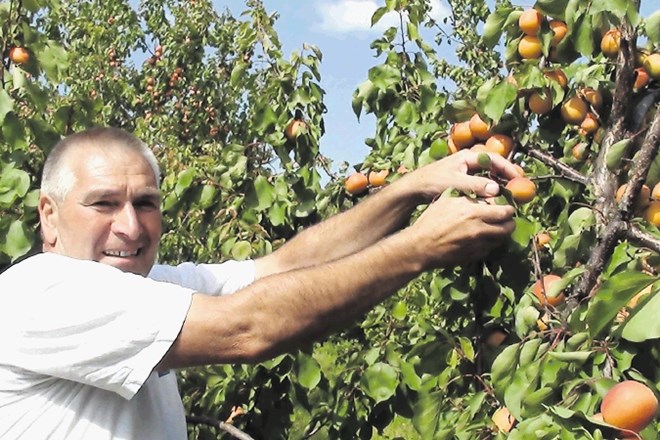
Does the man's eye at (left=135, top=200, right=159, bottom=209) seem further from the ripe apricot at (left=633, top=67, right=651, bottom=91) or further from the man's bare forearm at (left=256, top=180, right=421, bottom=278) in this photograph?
the ripe apricot at (left=633, top=67, right=651, bottom=91)

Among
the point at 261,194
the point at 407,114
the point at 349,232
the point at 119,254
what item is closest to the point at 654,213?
the point at 349,232

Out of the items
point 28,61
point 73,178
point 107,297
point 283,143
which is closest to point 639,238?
point 107,297

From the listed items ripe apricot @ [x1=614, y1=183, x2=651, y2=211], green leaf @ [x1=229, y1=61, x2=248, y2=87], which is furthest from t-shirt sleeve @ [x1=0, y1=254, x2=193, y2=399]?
green leaf @ [x1=229, y1=61, x2=248, y2=87]

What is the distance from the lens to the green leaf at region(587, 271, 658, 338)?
1.45m

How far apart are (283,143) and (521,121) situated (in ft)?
4.01

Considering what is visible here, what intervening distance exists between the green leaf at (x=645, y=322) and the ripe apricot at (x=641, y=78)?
0.72 m

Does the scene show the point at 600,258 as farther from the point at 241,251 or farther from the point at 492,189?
the point at 241,251

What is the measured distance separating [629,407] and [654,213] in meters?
0.61

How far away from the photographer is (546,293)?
6.25 ft

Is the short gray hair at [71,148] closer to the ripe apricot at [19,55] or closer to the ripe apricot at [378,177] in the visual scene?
the ripe apricot at [378,177]

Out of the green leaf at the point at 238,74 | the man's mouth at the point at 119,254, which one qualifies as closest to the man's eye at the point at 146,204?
the man's mouth at the point at 119,254

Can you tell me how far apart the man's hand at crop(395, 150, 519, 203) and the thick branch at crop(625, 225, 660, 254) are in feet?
0.79

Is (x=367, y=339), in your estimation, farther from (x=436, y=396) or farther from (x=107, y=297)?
(x=107, y=297)

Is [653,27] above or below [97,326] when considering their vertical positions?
above
